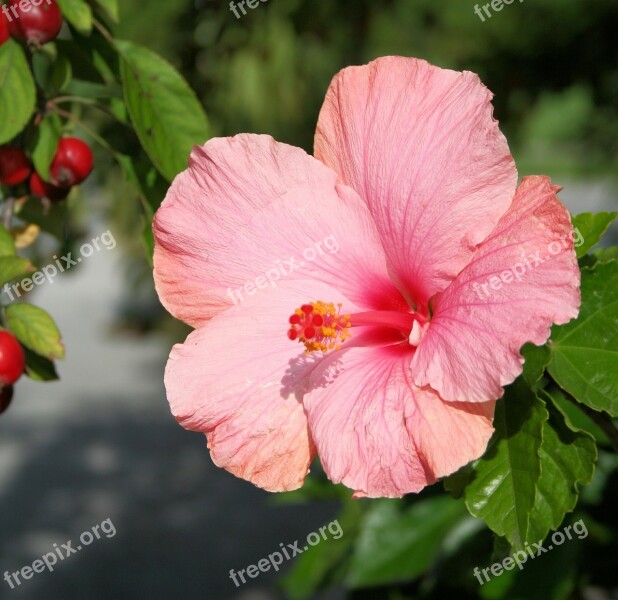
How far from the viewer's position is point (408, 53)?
3.68 meters

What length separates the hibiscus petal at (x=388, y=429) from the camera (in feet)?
2.22

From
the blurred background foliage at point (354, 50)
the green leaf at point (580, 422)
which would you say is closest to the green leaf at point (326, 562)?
the green leaf at point (580, 422)

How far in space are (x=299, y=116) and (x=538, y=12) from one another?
4.53 ft

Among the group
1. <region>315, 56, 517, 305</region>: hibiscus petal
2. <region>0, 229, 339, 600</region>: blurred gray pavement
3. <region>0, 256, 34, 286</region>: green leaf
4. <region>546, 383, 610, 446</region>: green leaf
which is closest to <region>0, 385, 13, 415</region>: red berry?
<region>0, 256, 34, 286</region>: green leaf

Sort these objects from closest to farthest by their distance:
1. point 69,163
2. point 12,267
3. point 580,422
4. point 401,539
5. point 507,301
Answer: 1. point 507,301
2. point 12,267
3. point 69,163
4. point 580,422
5. point 401,539

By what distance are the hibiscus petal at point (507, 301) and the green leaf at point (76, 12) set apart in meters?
0.55

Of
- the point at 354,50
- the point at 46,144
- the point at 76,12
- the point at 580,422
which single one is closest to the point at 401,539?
the point at 580,422

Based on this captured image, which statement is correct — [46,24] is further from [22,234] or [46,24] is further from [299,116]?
[299,116]

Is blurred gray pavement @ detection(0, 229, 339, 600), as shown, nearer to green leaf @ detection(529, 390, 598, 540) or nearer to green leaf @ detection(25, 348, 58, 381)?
green leaf @ detection(25, 348, 58, 381)

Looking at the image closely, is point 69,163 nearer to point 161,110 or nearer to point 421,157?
point 161,110

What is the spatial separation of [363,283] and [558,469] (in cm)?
27

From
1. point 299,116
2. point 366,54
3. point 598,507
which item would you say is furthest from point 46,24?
point 299,116

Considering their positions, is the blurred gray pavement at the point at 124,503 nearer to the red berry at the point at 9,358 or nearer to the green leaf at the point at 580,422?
the green leaf at the point at 580,422

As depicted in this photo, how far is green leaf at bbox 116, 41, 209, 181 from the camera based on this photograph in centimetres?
95
